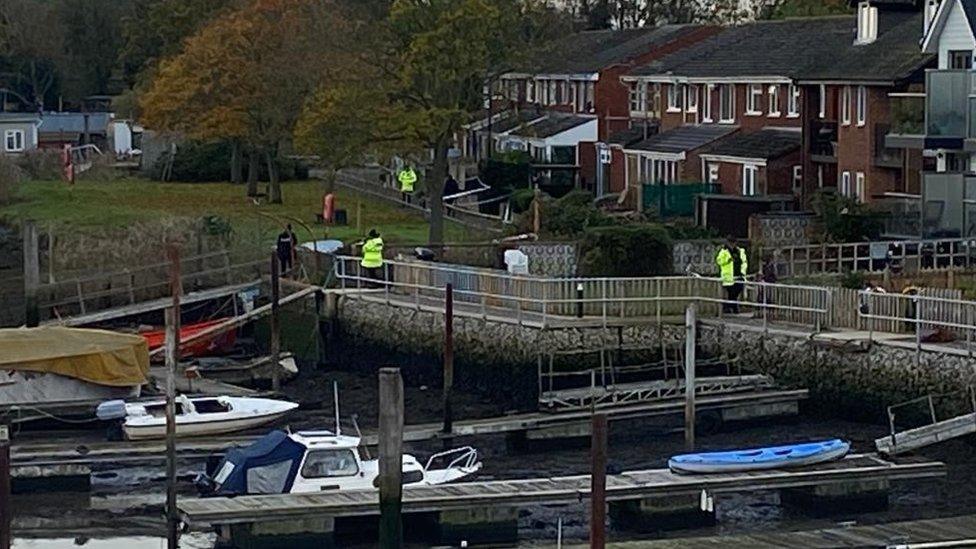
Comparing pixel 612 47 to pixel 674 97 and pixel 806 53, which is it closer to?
pixel 674 97

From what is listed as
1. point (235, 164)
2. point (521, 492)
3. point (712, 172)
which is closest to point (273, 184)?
point (235, 164)

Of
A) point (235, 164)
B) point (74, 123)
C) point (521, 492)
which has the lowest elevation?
point (521, 492)

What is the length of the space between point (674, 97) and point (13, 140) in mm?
38105

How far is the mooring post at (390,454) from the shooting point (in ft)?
90.7

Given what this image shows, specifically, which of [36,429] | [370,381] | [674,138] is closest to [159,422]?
[36,429]

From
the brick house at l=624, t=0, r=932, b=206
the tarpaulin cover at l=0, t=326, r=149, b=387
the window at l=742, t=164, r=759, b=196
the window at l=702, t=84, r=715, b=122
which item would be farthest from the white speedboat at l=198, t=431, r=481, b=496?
the window at l=702, t=84, r=715, b=122

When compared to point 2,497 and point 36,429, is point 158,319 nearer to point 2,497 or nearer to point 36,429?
point 36,429

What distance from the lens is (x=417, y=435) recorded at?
38594mm

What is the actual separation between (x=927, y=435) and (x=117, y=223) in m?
36.8

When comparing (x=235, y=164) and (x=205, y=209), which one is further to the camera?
(x=235, y=164)

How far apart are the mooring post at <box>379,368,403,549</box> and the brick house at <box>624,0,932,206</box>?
32535mm

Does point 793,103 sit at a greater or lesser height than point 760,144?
greater

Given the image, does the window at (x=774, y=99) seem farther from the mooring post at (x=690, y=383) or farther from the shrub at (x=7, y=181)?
the mooring post at (x=690, y=383)

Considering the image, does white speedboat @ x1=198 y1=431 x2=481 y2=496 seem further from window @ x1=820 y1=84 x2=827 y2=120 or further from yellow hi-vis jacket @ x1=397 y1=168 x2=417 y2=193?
yellow hi-vis jacket @ x1=397 y1=168 x2=417 y2=193
